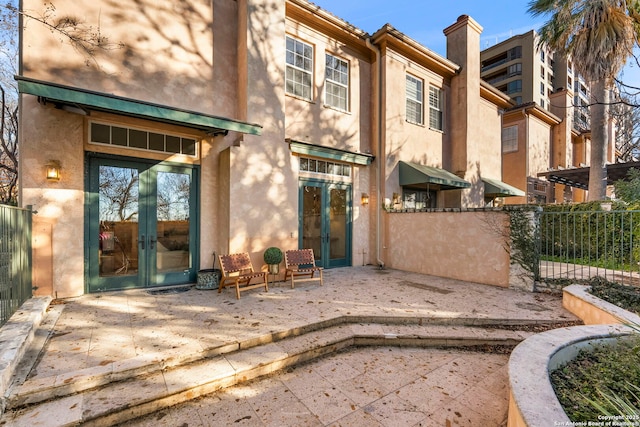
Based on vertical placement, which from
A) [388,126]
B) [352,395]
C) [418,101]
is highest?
[418,101]

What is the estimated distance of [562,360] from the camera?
2.99 m

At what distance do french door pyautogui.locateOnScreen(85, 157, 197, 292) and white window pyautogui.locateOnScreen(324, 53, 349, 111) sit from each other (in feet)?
17.4

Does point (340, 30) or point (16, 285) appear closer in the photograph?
point (16, 285)

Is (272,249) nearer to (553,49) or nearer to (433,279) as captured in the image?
(433,279)

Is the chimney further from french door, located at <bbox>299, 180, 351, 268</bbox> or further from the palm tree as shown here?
french door, located at <bbox>299, 180, 351, 268</bbox>

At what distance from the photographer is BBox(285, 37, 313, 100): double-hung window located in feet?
28.7

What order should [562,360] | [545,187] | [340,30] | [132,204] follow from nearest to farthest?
[562,360] → [132,204] → [340,30] → [545,187]

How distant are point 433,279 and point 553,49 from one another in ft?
34.6

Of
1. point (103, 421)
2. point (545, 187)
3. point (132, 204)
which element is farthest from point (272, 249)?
point (545, 187)

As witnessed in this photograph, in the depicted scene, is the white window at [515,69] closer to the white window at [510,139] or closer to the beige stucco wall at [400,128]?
the white window at [510,139]

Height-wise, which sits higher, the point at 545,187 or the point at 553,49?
the point at 553,49

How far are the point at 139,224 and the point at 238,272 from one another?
103 inches

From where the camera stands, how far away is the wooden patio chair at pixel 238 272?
6289 millimetres

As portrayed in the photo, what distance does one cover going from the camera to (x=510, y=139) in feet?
58.2
